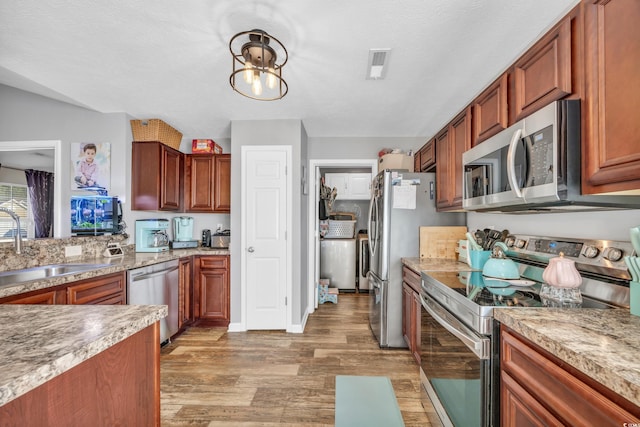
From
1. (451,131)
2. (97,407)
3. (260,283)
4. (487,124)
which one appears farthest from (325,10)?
(260,283)

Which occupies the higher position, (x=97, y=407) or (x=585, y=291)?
(x=585, y=291)

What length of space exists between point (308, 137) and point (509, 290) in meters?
2.95

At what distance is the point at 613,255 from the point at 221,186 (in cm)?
354

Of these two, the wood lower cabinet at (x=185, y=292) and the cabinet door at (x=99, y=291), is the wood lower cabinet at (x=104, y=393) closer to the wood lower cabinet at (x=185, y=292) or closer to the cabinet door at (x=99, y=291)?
the cabinet door at (x=99, y=291)

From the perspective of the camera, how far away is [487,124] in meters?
1.78

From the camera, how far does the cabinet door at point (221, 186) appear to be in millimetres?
3600

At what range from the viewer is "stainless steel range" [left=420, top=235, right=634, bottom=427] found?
1.14m

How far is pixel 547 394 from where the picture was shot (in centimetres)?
85

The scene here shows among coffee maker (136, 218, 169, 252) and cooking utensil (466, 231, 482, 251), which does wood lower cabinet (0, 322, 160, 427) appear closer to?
cooking utensil (466, 231, 482, 251)

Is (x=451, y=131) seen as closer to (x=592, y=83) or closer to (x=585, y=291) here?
(x=592, y=83)

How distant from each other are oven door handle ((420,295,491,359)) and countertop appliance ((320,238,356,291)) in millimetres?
3032

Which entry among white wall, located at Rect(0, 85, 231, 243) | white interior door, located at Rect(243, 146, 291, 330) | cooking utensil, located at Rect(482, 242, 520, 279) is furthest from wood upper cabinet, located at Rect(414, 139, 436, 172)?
white wall, located at Rect(0, 85, 231, 243)

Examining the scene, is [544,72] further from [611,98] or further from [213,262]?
[213,262]

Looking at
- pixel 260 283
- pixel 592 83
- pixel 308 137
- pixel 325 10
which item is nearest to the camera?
pixel 592 83
